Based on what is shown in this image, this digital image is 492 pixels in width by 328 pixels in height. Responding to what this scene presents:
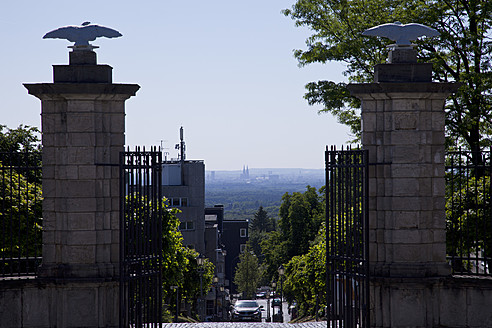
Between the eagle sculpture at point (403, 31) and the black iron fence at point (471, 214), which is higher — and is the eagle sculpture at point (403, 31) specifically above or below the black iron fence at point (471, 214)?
above

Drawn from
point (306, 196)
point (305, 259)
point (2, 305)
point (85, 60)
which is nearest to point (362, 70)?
point (305, 259)

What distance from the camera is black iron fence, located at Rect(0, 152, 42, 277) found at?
13.1m

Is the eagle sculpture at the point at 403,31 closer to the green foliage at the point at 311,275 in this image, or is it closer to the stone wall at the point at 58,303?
the stone wall at the point at 58,303

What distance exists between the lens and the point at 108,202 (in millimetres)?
13133

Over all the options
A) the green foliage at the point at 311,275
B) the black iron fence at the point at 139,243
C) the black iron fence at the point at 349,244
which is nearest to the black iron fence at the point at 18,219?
the black iron fence at the point at 139,243

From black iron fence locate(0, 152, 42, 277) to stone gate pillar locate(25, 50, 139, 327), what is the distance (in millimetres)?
483

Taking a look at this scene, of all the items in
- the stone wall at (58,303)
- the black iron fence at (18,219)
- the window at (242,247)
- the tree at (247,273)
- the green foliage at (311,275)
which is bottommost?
the tree at (247,273)

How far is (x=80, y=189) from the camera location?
13016 millimetres

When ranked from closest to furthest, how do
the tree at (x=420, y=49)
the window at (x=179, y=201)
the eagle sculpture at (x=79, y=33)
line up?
the eagle sculpture at (x=79, y=33) → the tree at (x=420, y=49) → the window at (x=179, y=201)

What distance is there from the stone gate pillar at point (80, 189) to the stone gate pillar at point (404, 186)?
14.5 feet

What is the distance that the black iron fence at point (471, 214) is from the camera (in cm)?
1287

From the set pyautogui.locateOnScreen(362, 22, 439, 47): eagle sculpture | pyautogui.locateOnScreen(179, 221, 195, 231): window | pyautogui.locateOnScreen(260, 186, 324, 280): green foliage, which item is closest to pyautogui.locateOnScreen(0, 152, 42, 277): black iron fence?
pyautogui.locateOnScreen(362, 22, 439, 47): eagle sculpture

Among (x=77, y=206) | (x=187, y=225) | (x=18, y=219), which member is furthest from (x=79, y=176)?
(x=187, y=225)

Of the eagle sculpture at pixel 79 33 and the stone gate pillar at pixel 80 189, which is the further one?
the eagle sculpture at pixel 79 33
